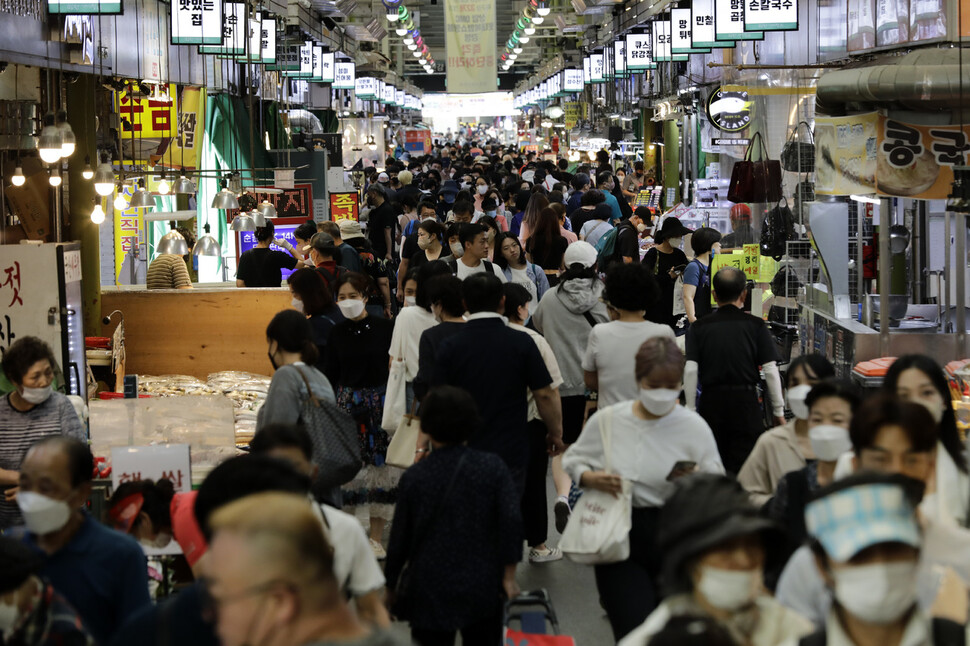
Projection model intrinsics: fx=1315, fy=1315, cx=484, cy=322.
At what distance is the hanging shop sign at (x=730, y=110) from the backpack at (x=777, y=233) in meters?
3.27

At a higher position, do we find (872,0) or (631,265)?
(872,0)

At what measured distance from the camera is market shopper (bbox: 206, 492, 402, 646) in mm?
2480

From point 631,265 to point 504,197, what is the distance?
14450 mm

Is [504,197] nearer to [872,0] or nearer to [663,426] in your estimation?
[872,0]

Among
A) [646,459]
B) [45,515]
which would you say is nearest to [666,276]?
[646,459]

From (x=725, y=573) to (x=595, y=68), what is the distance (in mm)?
27874

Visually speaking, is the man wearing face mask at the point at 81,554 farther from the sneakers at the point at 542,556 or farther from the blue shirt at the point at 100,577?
the sneakers at the point at 542,556

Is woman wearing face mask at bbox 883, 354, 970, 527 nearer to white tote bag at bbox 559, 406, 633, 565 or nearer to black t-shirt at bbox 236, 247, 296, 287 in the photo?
white tote bag at bbox 559, 406, 633, 565

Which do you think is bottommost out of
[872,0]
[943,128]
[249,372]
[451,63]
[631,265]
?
[249,372]

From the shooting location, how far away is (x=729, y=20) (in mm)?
13578

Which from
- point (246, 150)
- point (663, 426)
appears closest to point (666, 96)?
point (246, 150)

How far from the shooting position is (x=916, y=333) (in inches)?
348

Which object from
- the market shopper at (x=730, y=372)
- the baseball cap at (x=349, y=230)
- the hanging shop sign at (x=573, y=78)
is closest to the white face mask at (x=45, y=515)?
the market shopper at (x=730, y=372)

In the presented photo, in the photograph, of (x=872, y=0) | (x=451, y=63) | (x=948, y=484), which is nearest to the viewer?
(x=948, y=484)
